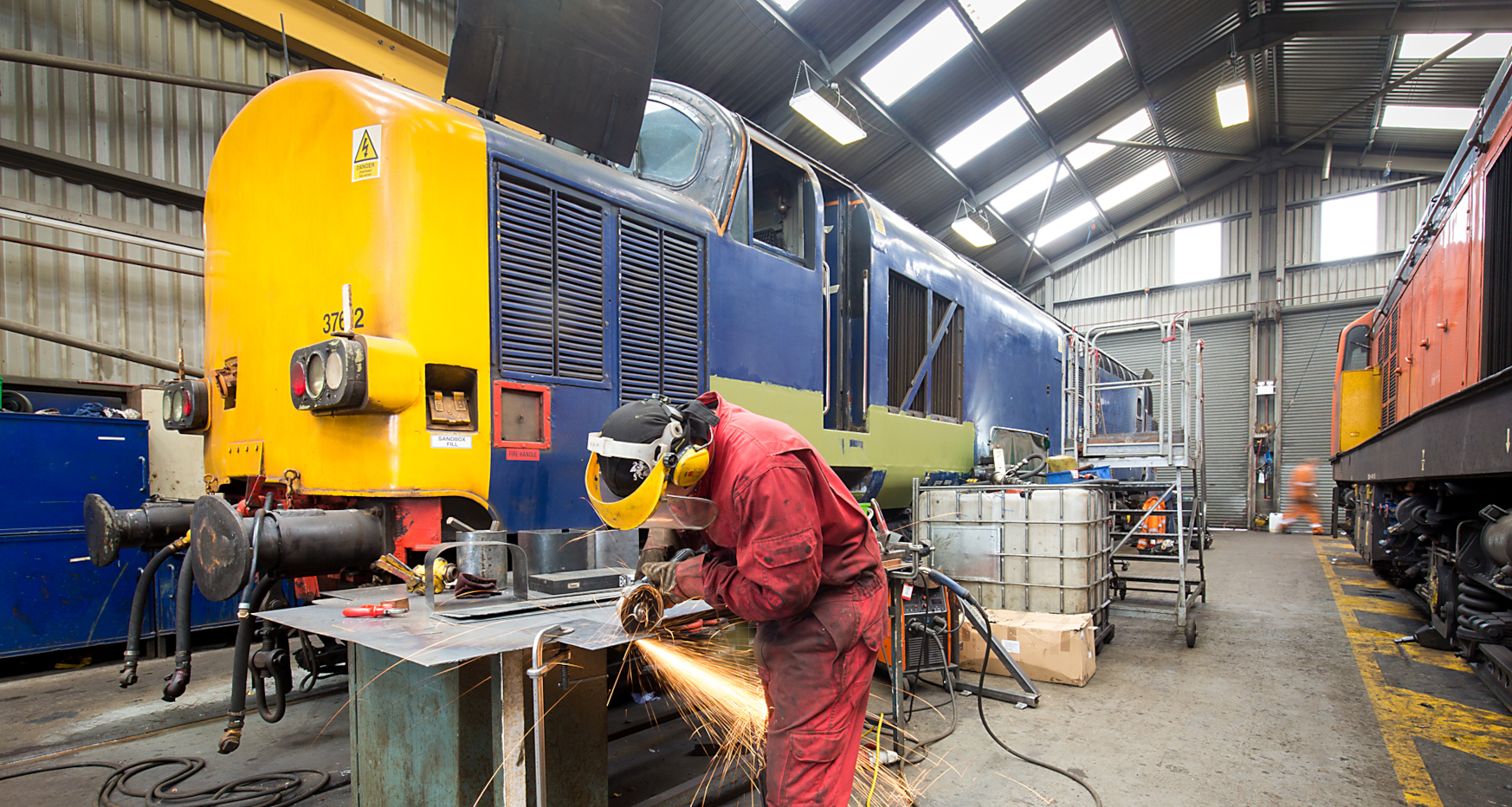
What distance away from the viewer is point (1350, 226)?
15492 millimetres

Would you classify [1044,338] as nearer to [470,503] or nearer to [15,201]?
[470,503]

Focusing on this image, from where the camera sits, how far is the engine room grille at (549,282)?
2801mm

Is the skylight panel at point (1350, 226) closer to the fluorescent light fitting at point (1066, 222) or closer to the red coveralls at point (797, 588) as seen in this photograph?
the fluorescent light fitting at point (1066, 222)

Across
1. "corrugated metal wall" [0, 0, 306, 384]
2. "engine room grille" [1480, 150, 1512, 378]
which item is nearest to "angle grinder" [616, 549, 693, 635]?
"engine room grille" [1480, 150, 1512, 378]

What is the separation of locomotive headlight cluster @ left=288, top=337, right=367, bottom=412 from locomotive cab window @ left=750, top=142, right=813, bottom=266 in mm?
2539

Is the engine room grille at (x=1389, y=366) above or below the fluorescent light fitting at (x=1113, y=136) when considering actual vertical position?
below

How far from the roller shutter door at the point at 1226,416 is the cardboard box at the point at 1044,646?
13.3 metres

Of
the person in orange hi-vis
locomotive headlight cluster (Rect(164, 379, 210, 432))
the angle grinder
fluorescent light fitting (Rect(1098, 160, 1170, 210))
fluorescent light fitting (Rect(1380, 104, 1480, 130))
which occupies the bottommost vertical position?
the person in orange hi-vis

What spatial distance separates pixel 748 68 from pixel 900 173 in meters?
3.93

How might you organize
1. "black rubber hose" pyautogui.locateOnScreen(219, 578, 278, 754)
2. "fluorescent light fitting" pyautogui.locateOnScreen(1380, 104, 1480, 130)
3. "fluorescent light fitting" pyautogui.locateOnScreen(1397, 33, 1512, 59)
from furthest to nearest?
"fluorescent light fitting" pyautogui.locateOnScreen(1380, 104, 1480, 130) → "fluorescent light fitting" pyautogui.locateOnScreen(1397, 33, 1512, 59) → "black rubber hose" pyautogui.locateOnScreen(219, 578, 278, 754)

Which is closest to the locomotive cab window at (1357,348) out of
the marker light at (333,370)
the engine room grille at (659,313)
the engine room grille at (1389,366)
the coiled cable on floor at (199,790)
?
the engine room grille at (1389,366)

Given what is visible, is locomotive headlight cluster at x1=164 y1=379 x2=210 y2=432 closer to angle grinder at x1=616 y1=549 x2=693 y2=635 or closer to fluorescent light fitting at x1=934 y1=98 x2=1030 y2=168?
angle grinder at x1=616 y1=549 x2=693 y2=635

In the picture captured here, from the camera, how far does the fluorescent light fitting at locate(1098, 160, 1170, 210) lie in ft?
52.0

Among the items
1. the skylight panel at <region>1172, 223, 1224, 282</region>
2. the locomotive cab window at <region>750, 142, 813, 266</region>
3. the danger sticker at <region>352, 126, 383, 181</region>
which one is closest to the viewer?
the danger sticker at <region>352, 126, 383, 181</region>
